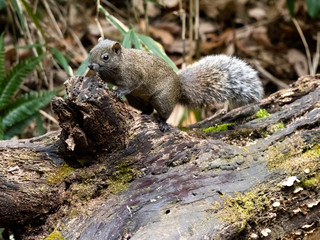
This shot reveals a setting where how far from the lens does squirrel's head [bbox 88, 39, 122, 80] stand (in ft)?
9.34

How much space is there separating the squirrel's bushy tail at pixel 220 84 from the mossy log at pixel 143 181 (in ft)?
2.25

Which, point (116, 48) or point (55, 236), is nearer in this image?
point (55, 236)

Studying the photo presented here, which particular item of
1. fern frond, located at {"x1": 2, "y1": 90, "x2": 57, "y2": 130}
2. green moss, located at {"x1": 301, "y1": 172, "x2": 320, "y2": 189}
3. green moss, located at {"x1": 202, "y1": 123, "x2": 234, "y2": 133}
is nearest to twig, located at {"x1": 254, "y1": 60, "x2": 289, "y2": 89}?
green moss, located at {"x1": 202, "y1": 123, "x2": 234, "y2": 133}

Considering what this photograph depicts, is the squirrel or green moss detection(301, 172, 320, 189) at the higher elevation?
the squirrel

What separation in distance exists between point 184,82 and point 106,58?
0.71 m

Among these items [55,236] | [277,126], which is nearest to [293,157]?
[277,126]

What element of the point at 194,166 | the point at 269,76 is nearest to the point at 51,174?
the point at 194,166

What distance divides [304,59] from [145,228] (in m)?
4.60

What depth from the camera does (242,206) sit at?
227cm

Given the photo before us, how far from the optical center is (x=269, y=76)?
223 inches

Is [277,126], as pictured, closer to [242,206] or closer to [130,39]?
[242,206]

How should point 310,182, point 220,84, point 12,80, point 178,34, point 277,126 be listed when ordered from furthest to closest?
1. point 178,34
2. point 12,80
3. point 220,84
4. point 277,126
5. point 310,182

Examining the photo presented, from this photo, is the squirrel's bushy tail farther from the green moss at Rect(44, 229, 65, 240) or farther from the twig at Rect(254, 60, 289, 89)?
the twig at Rect(254, 60, 289, 89)

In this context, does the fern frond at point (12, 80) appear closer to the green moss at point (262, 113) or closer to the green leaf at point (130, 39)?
the green leaf at point (130, 39)
